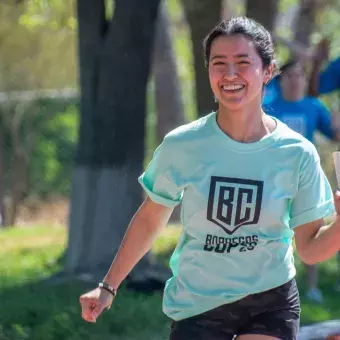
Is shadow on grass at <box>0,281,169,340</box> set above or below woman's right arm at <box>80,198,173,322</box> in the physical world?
below

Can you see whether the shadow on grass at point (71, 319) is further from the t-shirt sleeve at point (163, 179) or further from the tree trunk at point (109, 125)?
the t-shirt sleeve at point (163, 179)

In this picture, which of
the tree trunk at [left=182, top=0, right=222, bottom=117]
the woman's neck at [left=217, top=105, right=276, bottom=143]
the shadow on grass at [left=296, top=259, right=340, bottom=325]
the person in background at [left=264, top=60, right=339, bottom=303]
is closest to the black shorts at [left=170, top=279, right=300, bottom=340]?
the woman's neck at [left=217, top=105, right=276, bottom=143]

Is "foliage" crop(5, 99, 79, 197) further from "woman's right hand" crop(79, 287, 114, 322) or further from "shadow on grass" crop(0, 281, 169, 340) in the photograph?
"woman's right hand" crop(79, 287, 114, 322)

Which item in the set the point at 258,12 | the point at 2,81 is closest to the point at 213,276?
the point at 258,12

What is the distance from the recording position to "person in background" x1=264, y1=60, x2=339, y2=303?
7391mm

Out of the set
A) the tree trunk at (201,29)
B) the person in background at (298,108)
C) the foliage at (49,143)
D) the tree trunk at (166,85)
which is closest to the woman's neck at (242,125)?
the person in background at (298,108)

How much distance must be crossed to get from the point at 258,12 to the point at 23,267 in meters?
3.42

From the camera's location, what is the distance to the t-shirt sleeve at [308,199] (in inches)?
132

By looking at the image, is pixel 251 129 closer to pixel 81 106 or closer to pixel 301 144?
pixel 301 144

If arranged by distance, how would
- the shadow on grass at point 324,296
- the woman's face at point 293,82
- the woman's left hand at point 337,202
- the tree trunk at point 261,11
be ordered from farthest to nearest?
the tree trunk at point 261,11
the woman's face at point 293,82
the shadow on grass at point 324,296
the woman's left hand at point 337,202

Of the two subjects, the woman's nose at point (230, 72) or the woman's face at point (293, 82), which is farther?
the woman's face at point (293, 82)

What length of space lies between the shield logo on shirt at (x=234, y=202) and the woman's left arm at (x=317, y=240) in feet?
0.72

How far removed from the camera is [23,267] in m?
9.40

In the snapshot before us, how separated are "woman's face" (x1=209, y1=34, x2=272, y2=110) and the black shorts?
0.64 metres
